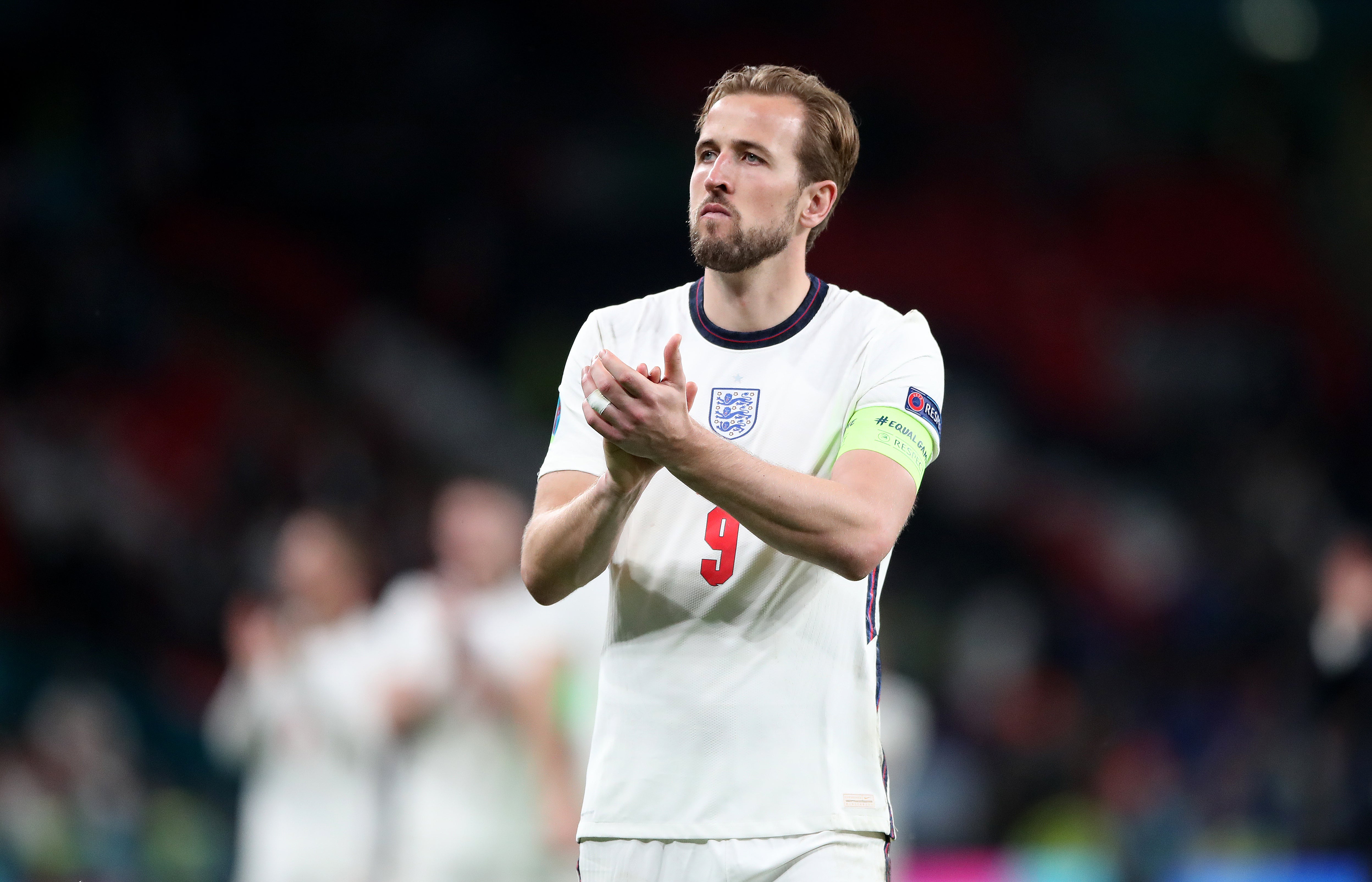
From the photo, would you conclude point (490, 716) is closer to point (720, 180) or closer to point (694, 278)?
point (720, 180)

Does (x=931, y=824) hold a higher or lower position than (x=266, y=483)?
lower

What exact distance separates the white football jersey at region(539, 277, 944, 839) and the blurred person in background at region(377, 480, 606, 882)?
3146mm

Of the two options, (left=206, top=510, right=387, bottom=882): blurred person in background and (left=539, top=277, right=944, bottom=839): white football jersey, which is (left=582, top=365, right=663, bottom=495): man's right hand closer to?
(left=539, top=277, right=944, bottom=839): white football jersey

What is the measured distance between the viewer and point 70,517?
41.0 ft

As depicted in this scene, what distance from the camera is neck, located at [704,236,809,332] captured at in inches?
123

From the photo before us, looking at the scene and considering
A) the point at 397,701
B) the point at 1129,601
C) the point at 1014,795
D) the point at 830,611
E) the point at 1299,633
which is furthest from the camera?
the point at 1129,601

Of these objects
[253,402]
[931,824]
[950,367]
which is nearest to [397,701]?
[931,824]

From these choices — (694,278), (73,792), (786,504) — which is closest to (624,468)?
(786,504)

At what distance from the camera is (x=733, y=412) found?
304cm

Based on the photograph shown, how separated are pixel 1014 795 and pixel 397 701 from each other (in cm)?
589

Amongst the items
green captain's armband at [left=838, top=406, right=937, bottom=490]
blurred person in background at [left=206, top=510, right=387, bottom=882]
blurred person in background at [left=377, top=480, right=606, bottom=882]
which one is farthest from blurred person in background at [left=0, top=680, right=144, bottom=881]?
green captain's armband at [left=838, top=406, right=937, bottom=490]

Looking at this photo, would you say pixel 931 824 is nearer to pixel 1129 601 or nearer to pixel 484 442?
pixel 1129 601

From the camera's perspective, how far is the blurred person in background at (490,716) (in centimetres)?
612

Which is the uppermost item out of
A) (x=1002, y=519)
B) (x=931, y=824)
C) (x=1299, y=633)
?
(x=1002, y=519)
